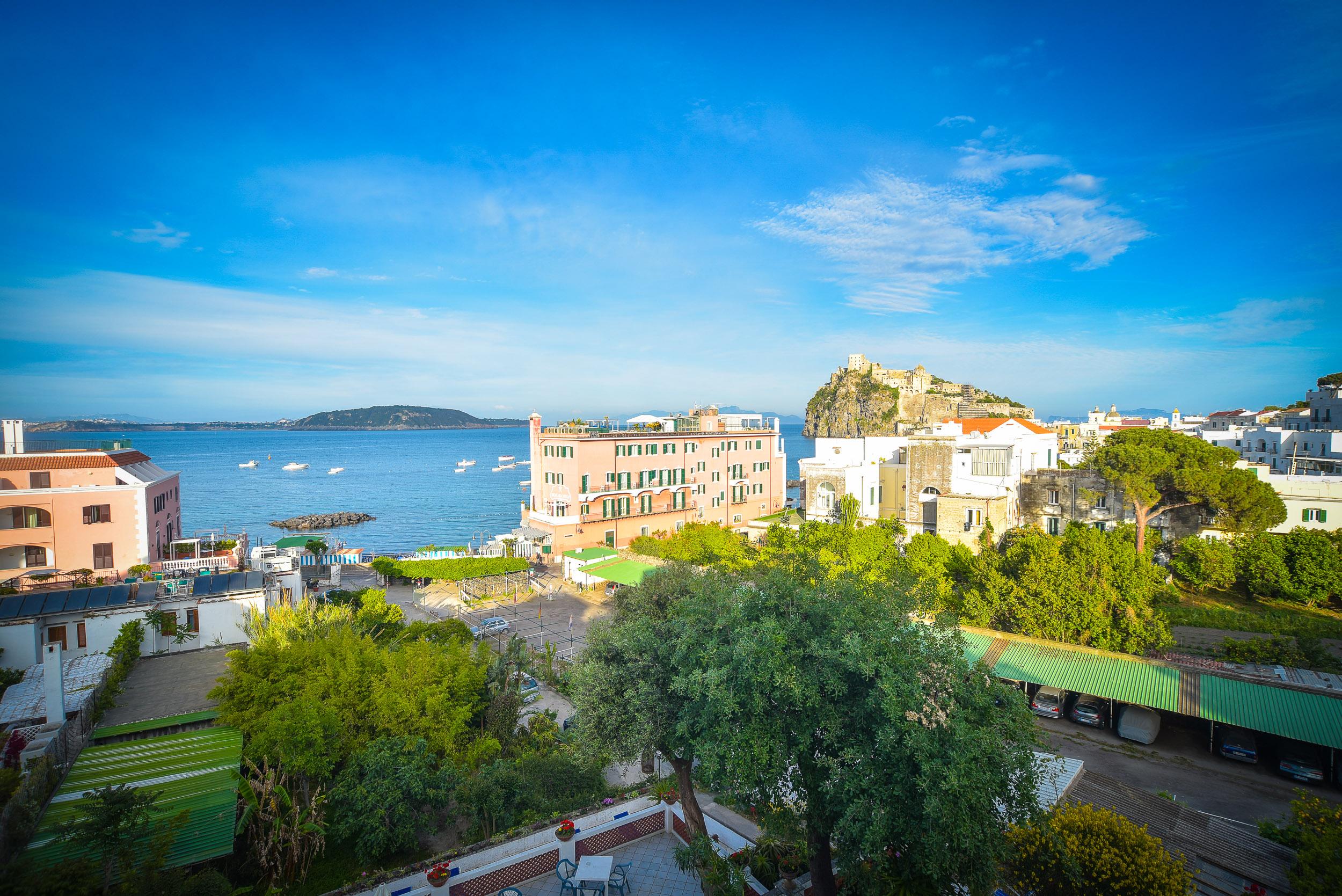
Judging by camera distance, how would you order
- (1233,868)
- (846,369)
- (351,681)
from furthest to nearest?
(846,369) → (351,681) → (1233,868)

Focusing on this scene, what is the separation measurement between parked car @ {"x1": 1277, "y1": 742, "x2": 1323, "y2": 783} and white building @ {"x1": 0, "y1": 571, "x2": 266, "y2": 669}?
25.1 meters

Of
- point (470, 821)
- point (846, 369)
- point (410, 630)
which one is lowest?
point (470, 821)

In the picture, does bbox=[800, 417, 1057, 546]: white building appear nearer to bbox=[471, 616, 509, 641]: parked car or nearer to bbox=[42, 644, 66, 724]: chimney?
bbox=[471, 616, 509, 641]: parked car

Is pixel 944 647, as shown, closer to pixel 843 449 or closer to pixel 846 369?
pixel 843 449

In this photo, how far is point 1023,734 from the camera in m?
7.92

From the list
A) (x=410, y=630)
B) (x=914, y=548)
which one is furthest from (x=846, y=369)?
(x=410, y=630)

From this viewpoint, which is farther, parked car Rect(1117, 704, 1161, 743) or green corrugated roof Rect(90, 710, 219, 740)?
parked car Rect(1117, 704, 1161, 743)

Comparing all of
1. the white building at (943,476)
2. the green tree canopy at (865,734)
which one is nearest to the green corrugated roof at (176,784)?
the green tree canopy at (865,734)

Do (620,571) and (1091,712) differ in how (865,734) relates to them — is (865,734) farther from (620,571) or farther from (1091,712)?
(620,571)

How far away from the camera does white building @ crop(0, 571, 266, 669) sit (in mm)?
14953

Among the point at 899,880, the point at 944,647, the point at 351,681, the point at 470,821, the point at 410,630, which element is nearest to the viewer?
the point at 899,880

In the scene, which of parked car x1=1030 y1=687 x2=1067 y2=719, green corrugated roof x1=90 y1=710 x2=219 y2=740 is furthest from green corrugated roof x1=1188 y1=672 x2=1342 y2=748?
green corrugated roof x1=90 y1=710 x2=219 y2=740

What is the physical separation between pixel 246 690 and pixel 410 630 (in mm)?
6461

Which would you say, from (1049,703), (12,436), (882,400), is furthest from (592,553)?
(882,400)
